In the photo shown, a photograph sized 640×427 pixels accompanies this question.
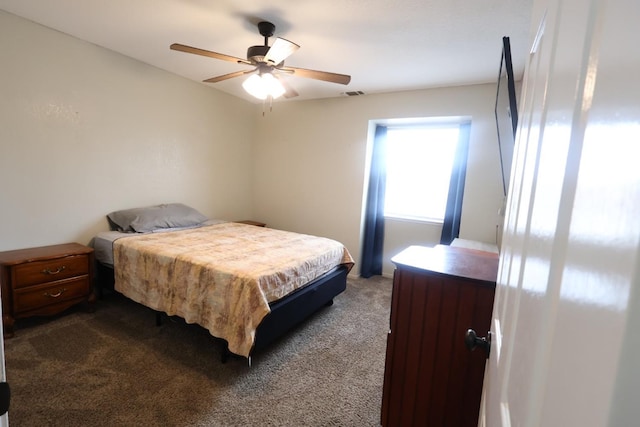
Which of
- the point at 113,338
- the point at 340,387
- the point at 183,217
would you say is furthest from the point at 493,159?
the point at 113,338

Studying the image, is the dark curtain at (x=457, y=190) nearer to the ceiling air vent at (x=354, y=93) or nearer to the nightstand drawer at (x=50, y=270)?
the ceiling air vent at (x=354, y=93)

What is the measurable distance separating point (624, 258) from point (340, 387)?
2054 millimetres

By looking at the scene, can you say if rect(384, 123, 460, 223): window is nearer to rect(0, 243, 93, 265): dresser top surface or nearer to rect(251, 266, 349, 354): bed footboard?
rect(251, 266, 349, 354): bed footboard

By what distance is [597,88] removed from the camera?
285mm

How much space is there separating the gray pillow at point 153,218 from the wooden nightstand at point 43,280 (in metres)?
0.44

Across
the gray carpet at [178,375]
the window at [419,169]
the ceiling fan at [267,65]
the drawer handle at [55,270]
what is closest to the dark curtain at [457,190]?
the window at [419,169]

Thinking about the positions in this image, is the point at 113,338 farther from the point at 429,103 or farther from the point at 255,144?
the point at 429,103

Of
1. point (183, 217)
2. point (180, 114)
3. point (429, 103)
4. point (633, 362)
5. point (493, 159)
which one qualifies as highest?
point (429, 103)

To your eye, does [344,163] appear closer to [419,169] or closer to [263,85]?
[419,169]

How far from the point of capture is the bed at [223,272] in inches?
77.2

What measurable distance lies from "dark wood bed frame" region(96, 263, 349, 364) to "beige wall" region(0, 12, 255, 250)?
57cm

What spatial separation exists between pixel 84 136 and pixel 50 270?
1309 millimetres

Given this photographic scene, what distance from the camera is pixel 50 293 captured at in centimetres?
242

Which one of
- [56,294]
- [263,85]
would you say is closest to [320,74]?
[263,85]
